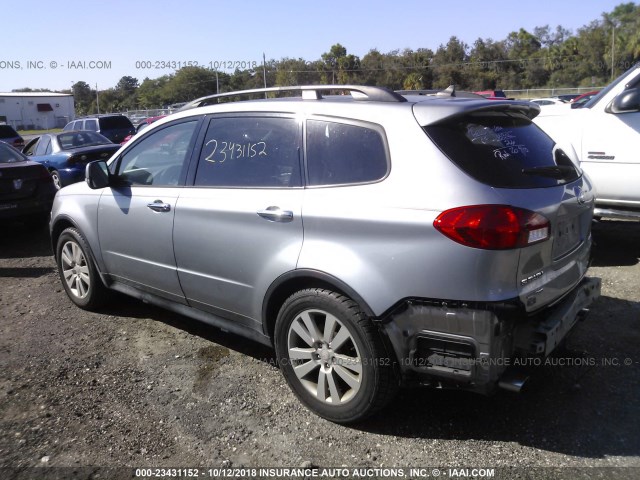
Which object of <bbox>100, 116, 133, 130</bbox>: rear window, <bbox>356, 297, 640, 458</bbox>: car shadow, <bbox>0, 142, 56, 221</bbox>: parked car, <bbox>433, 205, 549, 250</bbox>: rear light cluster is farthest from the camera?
<bbox>100, 116, 133, 130</bbox>: rear window

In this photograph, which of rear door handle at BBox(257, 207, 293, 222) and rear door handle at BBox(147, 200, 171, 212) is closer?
rear door handle at BBox(257, 207, 293, 222)

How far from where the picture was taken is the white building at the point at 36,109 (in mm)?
57875

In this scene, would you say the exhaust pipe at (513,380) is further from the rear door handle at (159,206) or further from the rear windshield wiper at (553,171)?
the rear door handle at (159,206)

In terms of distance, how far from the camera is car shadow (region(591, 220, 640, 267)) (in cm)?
612

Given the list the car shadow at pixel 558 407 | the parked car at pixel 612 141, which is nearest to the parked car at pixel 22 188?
the car shadow at pixel 558 407

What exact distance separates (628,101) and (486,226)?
160 inches

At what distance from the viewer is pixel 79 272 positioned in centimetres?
517

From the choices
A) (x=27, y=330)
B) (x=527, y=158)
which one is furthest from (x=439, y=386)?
(x=27, y=330)

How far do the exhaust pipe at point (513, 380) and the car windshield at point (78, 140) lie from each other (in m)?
11.9

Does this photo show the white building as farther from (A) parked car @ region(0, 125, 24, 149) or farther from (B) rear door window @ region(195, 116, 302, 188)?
(B) rear door window @ region(195, 116, 302, 188)

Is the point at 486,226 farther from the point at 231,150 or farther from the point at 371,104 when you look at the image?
the point at 231,150

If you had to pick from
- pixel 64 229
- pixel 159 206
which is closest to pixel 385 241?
pixel 159 206

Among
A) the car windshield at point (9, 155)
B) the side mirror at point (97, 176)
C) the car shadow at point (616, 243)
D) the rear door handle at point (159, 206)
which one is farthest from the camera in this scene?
the car windshield at point (9, 155)

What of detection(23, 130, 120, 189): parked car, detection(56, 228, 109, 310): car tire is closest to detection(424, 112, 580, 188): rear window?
detection(56, 228, 109, 310): car tire
